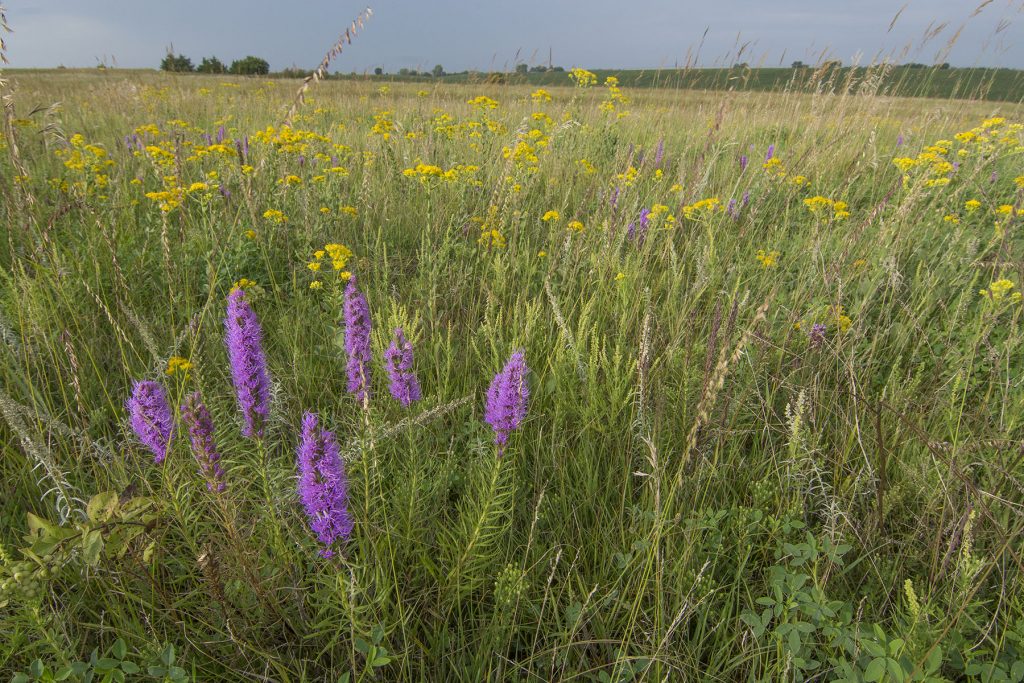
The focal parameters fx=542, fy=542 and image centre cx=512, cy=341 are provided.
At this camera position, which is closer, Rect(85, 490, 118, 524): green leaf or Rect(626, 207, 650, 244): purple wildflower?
Rect(85, 490, 118, 524): green leaf

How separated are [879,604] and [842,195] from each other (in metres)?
3.43

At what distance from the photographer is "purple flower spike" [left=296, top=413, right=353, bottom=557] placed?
3.59ft

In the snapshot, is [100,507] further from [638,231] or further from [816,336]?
[638,231]

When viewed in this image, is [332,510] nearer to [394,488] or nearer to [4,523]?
[394,488]

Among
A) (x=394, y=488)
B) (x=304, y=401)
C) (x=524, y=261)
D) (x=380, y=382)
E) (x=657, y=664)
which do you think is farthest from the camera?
(x=524, y=261)

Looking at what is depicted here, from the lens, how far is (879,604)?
141 centimetres

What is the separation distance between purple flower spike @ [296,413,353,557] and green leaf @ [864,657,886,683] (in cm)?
108

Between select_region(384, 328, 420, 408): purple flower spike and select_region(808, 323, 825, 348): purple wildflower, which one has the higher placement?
select_region(384, 328, 420, 408): purple flower spike

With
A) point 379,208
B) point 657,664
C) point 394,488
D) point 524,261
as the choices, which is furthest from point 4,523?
point 379,208

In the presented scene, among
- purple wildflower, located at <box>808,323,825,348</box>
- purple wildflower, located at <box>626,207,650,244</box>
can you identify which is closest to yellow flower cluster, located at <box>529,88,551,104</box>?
purple wildflower, located at <box>626,207,650,244</box>

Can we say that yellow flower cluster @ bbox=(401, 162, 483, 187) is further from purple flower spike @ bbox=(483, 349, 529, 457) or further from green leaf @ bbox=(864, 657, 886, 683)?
green leaf @ bbox=(864, 657, 886, 683)

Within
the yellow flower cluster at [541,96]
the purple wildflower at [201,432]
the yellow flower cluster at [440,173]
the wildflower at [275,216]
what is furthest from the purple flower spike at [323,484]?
the yellow flower cluster at [541,96]

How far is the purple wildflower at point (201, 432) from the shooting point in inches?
42.2

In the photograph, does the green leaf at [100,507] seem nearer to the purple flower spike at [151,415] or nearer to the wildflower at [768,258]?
the purple flower spike at [151,415]
